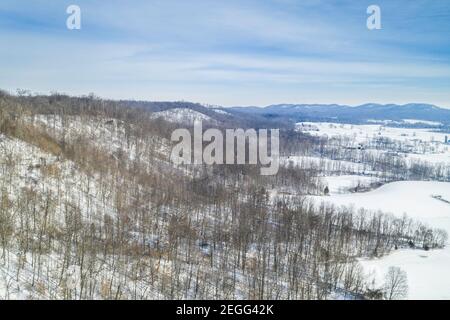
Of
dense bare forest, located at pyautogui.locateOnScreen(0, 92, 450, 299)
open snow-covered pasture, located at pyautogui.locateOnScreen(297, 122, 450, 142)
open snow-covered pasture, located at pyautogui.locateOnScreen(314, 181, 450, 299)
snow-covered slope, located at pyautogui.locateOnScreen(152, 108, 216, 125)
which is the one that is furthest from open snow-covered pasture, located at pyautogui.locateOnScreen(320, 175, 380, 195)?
open snow-covered pasture, located at pyautogui.locateOnScreen(297, 122, 450, 142)

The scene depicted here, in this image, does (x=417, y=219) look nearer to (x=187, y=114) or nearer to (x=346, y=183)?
(x=346, y=183)

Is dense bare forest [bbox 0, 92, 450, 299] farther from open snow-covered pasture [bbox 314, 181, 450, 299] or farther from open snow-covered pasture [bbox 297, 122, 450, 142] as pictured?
open snow-covered pasture [bbox 297, 122, 450, 142]

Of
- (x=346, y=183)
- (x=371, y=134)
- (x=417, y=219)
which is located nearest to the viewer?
Result: (x=417, y=219)

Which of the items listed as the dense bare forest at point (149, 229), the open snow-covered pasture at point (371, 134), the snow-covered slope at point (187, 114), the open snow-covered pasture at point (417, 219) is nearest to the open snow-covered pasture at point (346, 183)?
the open snow-covered pasture at point (417, 219)

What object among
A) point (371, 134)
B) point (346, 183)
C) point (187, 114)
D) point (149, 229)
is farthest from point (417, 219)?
point (371, 134)

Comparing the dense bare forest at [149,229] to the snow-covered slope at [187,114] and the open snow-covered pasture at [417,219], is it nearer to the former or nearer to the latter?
the open snow-covered pasture at [417,219]

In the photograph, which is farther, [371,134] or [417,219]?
[371,134]

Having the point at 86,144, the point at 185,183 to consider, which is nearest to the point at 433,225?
the point at 185,183

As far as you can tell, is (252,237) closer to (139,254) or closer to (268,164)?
(139,254)
